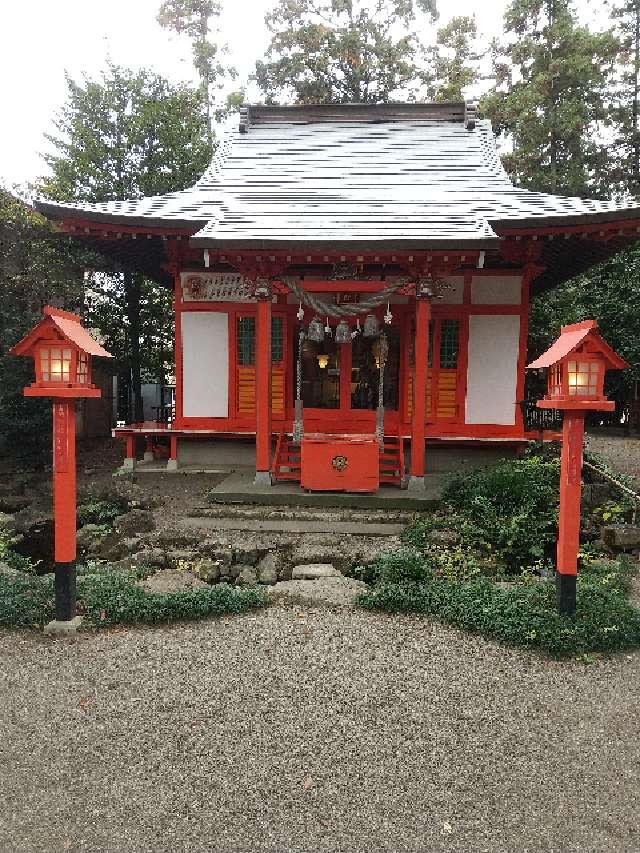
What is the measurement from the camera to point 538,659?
451 cm

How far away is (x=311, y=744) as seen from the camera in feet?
11.3

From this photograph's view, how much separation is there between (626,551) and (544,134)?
60.8 feet

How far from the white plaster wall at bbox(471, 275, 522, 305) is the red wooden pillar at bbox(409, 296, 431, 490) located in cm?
181

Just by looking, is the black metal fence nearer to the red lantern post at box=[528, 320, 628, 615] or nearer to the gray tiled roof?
the gray tiled roof

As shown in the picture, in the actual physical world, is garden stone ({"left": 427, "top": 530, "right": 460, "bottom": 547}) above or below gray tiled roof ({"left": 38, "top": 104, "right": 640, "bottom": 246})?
below

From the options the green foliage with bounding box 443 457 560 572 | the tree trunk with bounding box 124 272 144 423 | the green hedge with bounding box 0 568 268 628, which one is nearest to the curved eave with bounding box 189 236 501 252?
the green foliage with bounding box 443 457 560 572

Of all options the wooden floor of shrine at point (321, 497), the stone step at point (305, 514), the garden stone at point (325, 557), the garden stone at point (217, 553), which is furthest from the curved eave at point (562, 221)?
the garden stone at point (217, 553)

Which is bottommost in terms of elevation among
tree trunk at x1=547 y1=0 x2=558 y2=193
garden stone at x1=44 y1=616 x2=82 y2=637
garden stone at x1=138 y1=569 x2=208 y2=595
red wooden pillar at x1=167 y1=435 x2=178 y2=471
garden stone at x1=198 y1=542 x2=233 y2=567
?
garden stone at x1=44 y1=616 x2=82 y2=637

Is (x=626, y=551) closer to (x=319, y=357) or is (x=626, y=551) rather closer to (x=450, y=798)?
(x=450, y=798)

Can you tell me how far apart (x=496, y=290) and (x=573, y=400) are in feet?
19.8

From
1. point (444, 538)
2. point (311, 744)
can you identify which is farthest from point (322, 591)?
point (311, 744)

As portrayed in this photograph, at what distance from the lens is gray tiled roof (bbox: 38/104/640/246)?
8.66m

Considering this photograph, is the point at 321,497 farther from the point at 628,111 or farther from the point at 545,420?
the point at 628,111

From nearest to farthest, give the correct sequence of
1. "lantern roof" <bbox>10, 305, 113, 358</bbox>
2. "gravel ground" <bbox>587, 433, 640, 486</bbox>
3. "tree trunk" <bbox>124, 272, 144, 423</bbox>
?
"lantern roof" <bbox>10, 305, 113, 358</bbox>
"gravel ground" <bbox>587, 433, 640, 486</bbox>
"tree trunk" <bbox>124, 272, 144, 423</bbox>
